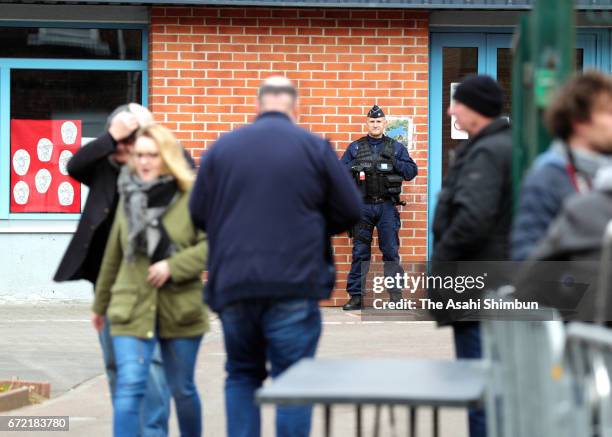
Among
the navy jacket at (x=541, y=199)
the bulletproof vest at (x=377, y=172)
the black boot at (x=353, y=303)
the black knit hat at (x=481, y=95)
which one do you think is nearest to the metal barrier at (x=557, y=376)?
the navy jacket at (x=541, y=199)

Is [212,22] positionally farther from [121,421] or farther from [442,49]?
[121,421]

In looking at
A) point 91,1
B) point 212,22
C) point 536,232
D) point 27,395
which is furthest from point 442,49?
point 536,232

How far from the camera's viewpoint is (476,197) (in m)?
5.45

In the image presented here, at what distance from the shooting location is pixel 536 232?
4316mm

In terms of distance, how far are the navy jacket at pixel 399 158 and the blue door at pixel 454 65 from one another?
727mm

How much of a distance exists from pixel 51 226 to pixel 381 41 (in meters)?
3.92

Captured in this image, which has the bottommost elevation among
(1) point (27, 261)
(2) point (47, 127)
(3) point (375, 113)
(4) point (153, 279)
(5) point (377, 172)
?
(1) point (27, 261)

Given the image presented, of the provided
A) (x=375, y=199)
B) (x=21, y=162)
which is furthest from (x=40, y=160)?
(x=375, y=199)

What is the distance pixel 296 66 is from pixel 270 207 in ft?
27.6

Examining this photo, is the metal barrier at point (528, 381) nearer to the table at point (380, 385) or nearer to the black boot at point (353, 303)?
the table at point (380, 385)

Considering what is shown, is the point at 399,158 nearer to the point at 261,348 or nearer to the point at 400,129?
the point at 400,129

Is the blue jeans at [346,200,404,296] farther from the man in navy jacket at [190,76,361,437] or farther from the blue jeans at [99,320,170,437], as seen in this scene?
the man in navy jacket at [190,76,361,437]

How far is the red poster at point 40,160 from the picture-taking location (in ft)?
45.0

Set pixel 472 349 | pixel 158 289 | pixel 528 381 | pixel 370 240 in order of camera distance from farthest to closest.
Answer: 1. pixel 370 240
2. pixel 158 289
3. pixel 472 349
4. pixel 528 381
